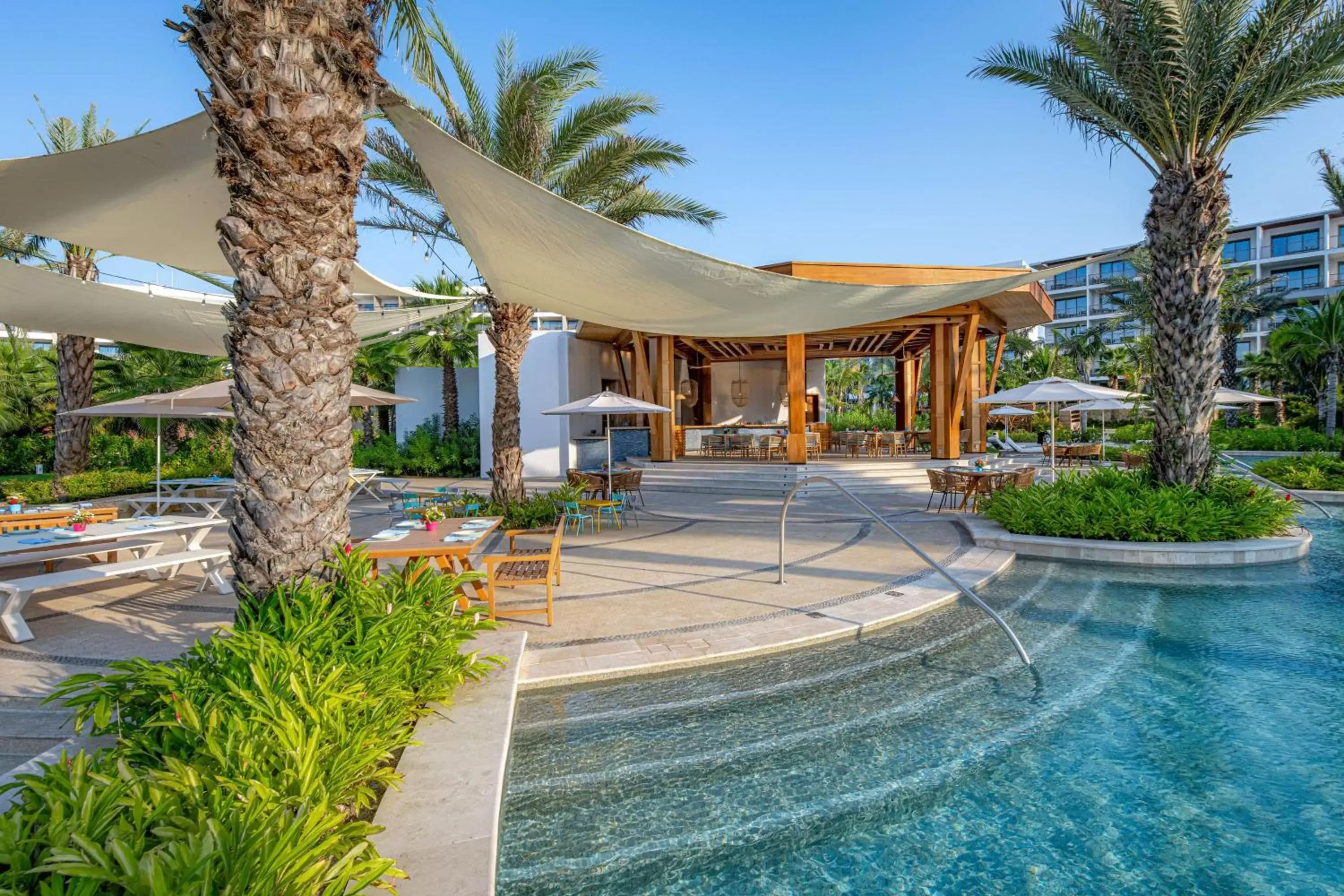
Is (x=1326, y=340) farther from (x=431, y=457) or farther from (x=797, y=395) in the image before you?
(x=431, y=457)

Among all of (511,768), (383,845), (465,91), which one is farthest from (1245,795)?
(465,91)

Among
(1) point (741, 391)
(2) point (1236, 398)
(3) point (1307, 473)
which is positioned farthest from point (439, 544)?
(1) point (741, 391)

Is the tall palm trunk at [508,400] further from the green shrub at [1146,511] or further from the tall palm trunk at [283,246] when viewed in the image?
the green shrub at [1146,511]

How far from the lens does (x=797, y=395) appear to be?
1373 centimetres

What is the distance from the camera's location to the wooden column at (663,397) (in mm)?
15289

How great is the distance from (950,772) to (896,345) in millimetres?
18697

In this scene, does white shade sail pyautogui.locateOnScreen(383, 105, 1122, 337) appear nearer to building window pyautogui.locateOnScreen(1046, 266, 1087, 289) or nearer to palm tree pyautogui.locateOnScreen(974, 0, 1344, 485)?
palm tree pyautogui.locateOnScreen(974, 0, 1344, 485)

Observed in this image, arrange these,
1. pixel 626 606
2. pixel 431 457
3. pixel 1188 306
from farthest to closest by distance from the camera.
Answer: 1. pixel 431 457
2. pixel 1188 306
3. pixel 626 606

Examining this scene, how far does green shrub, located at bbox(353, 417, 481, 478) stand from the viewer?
1786cm

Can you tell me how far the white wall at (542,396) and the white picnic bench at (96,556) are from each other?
403 inches

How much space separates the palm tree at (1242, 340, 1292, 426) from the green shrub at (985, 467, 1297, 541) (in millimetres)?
17081

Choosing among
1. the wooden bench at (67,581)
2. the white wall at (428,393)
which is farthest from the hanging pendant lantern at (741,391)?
the wooden bench at (67,581)

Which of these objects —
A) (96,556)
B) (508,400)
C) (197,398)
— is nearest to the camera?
(96,556)

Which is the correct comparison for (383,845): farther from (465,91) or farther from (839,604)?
(465,91)
